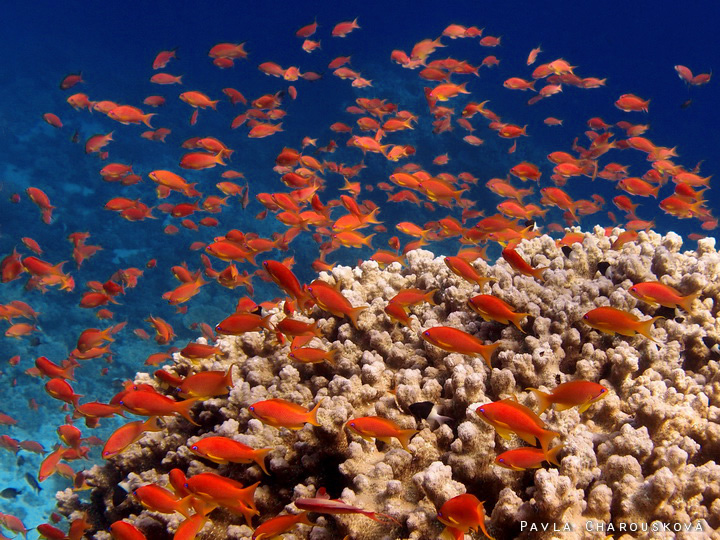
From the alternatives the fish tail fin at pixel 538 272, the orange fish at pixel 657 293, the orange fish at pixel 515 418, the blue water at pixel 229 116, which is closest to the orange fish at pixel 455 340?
the orange fish at pixel 515 418

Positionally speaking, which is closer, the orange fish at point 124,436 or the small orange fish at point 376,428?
the small orange fish at point 376,428

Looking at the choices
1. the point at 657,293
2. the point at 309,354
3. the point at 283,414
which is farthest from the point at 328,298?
the point at 657,293

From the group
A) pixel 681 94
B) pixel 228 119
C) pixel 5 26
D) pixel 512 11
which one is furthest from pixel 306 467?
pixel 512 11

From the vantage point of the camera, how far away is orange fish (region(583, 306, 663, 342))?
2.86 metres

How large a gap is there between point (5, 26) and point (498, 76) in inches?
2340

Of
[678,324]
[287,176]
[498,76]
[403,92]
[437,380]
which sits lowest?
[437,380]

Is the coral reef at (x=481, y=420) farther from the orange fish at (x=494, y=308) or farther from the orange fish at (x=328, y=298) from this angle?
the orange fish at (x=328, y=298)

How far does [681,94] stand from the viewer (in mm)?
59750

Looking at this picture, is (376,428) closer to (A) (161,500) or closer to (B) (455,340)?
(B) (455,340)

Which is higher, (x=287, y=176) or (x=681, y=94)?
(x=681, y=94)

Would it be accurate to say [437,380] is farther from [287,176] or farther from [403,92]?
[403,92]

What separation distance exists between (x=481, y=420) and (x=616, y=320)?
121cm

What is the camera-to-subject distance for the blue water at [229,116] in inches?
600

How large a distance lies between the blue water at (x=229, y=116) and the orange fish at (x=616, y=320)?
11.6m
